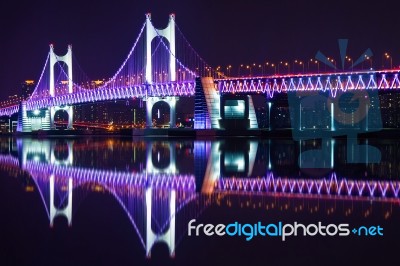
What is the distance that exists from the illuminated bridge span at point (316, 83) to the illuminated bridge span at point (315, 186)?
3962 centimetres

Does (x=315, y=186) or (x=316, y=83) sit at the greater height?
(x=316, y=83)

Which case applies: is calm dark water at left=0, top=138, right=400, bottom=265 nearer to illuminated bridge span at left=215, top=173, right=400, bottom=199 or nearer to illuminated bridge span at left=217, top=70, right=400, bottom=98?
illuminated bridge span at left=215, top=173, right=400, bottom=199

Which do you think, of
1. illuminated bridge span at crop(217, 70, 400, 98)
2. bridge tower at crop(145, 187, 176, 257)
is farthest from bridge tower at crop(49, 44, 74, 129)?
bridge tower at crop(145, 187, 176, 257)

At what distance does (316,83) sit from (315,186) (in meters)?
45.7

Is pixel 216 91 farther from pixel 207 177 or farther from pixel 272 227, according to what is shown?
pixel 272 227

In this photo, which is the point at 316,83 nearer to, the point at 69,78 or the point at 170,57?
the point at 170,57

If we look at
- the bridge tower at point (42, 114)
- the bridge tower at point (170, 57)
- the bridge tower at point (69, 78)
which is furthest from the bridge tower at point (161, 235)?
the bridge tower at point (42, 114)

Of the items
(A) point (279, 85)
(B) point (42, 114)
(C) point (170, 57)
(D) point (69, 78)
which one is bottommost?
(B) point (42, 114)

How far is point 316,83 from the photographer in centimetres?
5359

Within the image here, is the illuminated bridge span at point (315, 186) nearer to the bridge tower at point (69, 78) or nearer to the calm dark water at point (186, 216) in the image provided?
the calm dark water at point (186, 216)

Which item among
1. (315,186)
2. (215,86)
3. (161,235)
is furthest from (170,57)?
(161,235)

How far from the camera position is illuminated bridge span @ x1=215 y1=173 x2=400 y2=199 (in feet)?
26.9

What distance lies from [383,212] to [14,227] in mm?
3684

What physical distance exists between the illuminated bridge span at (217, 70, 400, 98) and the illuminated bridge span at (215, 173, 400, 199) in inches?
1560
